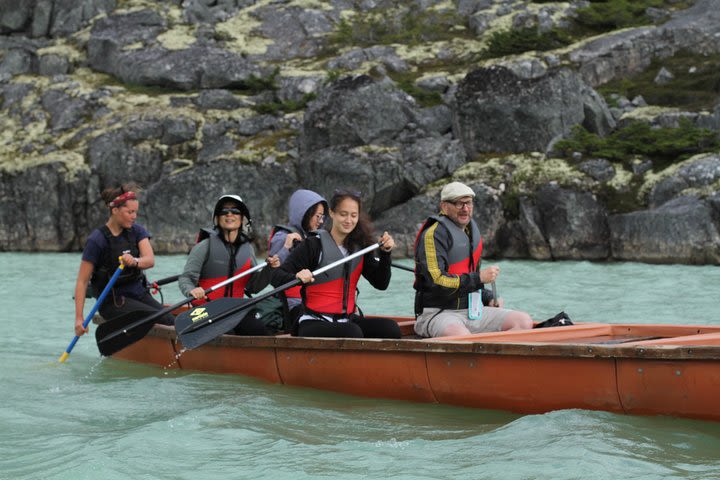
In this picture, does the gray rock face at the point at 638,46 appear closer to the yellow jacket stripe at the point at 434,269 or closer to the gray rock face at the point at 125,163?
the gray rock face at the point at 125,163

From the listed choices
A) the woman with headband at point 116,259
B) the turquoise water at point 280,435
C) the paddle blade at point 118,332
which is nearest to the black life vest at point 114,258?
the woman with headband at point 116,259

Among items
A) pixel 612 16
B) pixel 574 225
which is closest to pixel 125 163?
pixel 574 225

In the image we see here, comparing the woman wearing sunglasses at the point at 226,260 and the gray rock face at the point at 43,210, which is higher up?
the gray rock face at the point at 43,210

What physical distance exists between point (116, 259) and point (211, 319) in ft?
4.52

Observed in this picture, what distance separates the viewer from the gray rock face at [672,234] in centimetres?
2014

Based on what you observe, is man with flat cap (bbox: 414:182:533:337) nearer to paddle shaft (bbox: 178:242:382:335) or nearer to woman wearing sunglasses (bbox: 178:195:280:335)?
paddle shaft (bbox: 178:242:382:335)

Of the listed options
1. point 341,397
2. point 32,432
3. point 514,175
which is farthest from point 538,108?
point 32,432

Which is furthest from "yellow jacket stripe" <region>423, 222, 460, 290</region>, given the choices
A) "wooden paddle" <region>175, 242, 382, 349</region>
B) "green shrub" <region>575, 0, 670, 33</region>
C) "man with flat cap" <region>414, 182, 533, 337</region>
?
"green shrub" <region>575, 0, 670, 33</region>

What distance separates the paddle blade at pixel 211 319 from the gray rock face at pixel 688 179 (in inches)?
646

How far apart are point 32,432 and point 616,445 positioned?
168 inches

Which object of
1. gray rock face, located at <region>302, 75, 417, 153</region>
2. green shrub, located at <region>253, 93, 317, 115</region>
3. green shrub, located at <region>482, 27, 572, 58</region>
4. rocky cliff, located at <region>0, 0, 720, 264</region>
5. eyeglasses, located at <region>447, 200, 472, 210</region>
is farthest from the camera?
green shrub, located at <region>482, 27, 572, 58</region>

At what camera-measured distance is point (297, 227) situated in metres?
8.73

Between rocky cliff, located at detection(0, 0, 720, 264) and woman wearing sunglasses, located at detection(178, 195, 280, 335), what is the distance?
14.4 metres

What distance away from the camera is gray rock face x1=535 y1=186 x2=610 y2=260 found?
22266 millimetres
